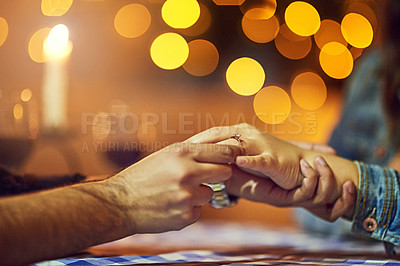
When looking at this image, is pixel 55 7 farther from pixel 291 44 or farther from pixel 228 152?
pixel 291 44

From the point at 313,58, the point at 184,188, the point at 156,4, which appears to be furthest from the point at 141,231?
the point at 313,58

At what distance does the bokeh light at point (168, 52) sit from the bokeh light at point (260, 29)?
0.35 meters

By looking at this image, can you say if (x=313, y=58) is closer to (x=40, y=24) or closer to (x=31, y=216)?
(x=40, y=24)

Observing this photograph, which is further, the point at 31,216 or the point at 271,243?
the point at 271,243

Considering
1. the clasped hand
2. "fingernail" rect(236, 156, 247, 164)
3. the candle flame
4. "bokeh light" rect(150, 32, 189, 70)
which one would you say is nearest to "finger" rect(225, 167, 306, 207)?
the clasped hand

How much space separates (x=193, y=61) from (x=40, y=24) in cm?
147

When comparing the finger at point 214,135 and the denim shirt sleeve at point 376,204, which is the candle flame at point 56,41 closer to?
the finger at point 214,135

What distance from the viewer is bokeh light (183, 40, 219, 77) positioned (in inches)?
96.1

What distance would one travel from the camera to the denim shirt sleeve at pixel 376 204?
766 mm

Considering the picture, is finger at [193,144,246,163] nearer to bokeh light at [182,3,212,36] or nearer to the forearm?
the forearm

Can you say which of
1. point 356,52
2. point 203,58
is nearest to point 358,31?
point 356,52

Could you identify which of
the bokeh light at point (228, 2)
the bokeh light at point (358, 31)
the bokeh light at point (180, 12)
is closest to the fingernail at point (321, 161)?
the bokeh light at point (180, 12)

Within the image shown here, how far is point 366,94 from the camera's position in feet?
4.54

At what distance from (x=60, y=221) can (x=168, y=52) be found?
1787mm
